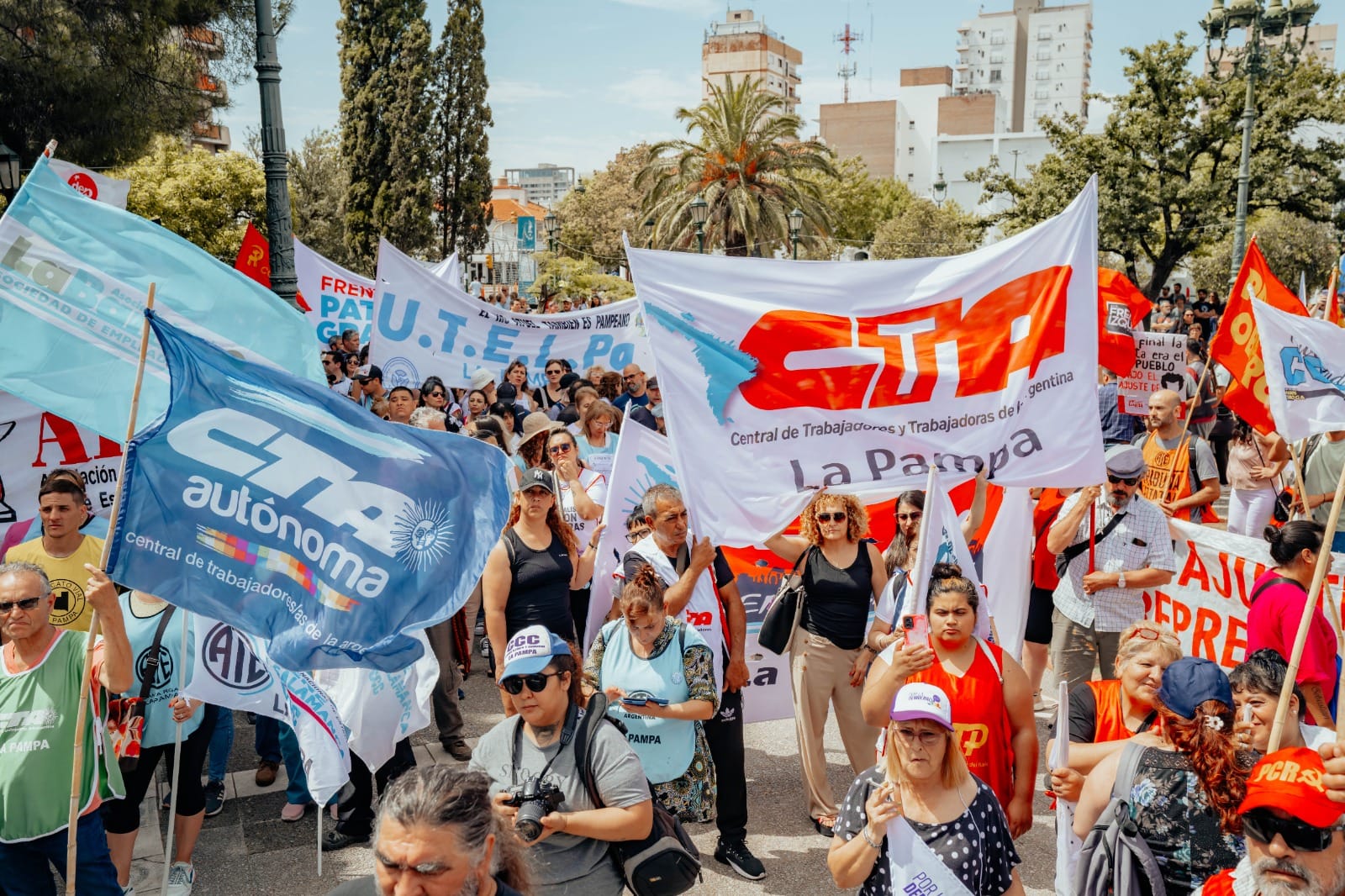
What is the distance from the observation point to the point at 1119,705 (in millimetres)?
4121

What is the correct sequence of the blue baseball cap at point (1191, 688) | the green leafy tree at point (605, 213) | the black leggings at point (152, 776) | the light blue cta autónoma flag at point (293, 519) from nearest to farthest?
the blue baseball cap at point (1191, 688) → the light blue cta autónoma flag at point (293, 519) → the black leggings at point (152, 776) → the green leafy tree at point (605, 213)

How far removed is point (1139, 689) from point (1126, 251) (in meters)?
30.1

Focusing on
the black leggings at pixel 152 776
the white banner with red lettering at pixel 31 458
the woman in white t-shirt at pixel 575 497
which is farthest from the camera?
the woman in white t-shirt at pixel 575 497

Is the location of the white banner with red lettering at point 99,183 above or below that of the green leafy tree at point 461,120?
below

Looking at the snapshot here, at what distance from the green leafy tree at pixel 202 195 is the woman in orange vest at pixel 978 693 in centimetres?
4085

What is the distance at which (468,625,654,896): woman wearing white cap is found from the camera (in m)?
3.32

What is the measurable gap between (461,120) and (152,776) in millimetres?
39187

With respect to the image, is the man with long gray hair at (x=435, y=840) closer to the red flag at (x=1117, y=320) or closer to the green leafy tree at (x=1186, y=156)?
the red flag at (x=1117, y=320)

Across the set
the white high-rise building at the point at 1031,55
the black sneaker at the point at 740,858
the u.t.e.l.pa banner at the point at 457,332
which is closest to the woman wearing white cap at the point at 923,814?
the black sneaker at the point at 740,858

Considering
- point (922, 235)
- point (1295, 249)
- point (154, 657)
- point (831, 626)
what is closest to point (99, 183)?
point (154, 657)

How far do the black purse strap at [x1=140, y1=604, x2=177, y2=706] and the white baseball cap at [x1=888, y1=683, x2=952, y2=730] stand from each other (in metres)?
3.14

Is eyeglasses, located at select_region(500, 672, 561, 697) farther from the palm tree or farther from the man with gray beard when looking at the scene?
the palm tree

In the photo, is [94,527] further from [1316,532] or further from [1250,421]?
[1250,421]

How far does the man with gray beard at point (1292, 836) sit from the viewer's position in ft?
8.75
